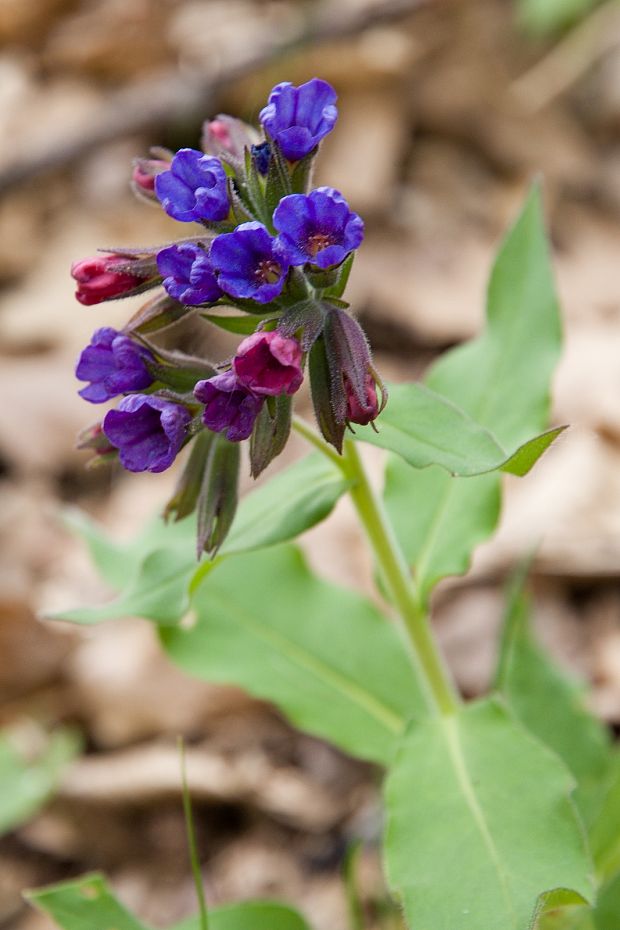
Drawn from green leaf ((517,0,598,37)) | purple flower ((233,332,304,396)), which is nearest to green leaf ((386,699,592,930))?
purple flower ((233,332,304,396))

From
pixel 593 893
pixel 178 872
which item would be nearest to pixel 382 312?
pixel 178 872

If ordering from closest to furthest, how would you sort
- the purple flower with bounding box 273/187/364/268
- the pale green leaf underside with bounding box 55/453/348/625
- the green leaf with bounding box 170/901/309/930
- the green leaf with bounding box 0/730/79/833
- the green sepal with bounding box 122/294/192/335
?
the purple flower with bounding box 273/187/364/268
the green sepal with bounding box 122/294/192/335
the pale green leaf underside with bounding box 55/453/348/625
the green leaf with bounding box 170/901/309/930
the green leaf with bounding box 0/730/79/833

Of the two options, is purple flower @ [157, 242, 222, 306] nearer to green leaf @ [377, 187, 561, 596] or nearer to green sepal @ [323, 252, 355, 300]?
green sepal @ [323, 252, 355, 300]

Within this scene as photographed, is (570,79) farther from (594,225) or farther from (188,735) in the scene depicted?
(188,735)

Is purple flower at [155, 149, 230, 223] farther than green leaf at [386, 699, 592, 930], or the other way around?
green leaf at [386, 699, 592, 930]

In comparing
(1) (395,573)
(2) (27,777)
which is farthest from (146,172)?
(2) (27,777)
